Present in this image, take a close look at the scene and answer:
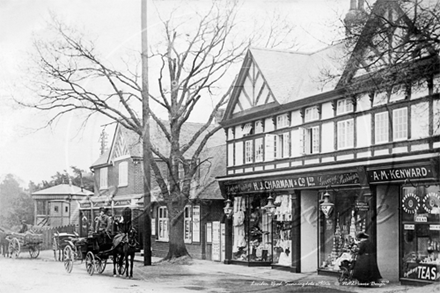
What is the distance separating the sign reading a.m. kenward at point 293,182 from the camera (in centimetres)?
1586

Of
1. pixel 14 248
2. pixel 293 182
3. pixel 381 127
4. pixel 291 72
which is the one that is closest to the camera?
pixel 381 127

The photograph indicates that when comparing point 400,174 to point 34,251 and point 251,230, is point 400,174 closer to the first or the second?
point 251,230

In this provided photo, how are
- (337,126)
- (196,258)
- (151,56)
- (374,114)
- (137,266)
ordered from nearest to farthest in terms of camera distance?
1. (374,114)
2. (337,126)
3. (151,56)
4. (137,266)
5. (196,258)

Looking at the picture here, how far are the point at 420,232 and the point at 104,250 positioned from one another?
8499mm

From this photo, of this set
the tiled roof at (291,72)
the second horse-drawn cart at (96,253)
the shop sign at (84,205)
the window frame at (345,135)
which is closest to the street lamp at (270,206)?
the tiled roof at (291,72)

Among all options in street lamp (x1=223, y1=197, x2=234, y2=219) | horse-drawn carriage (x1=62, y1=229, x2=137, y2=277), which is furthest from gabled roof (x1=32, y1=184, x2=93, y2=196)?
street lamp (x1=223, y1=197, x2=234, y2=219)

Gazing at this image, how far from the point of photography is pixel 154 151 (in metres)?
19.0

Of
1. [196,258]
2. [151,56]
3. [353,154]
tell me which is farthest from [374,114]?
[196,258]

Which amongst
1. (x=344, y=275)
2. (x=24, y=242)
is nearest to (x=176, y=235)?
(x=24, y=242)

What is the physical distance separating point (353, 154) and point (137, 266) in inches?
324

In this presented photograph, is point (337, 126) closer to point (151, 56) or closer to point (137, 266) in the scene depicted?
point (151, 56)

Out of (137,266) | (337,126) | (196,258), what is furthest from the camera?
(196,258)

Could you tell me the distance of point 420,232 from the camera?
14.5m

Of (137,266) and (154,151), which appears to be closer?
(154,151)
